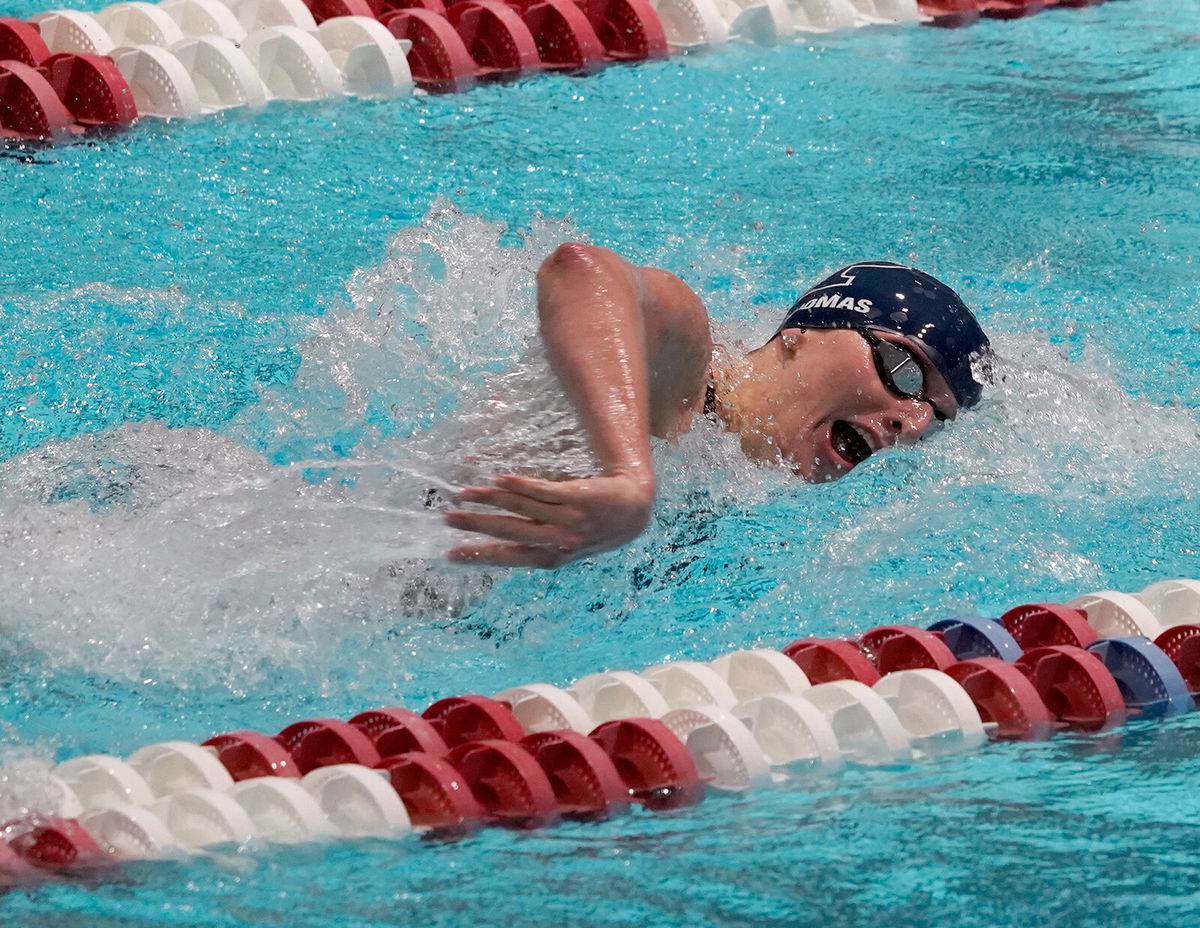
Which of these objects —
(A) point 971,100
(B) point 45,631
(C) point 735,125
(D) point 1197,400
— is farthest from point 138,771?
(A) point 971,100

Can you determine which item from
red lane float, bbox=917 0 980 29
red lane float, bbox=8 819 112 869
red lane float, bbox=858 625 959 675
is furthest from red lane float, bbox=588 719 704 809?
red lane float, bbox=917 0 980 29

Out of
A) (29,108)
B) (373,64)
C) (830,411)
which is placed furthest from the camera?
(373,64)

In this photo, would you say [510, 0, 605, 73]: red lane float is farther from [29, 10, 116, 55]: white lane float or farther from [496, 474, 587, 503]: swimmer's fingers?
[496, 474, 587, 503]: swimmer's fingers

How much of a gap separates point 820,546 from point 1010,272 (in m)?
1.46

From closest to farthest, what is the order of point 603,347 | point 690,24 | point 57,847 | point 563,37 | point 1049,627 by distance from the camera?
point 57,847, point 603,347, point 1049,627, point 563,37, point 690,24

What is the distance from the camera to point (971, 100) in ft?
16.4

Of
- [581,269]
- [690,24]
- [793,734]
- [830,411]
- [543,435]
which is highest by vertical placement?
[690,24]

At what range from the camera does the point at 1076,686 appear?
225 centimetres

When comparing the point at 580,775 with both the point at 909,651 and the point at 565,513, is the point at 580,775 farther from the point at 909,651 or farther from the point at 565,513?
the point at 909,651

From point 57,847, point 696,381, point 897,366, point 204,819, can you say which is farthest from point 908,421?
point 57,847

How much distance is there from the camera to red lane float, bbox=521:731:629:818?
192cm

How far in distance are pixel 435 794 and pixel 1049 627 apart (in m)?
0.99

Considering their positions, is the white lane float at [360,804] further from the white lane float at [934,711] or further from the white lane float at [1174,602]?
the white lane float at [1174,602]

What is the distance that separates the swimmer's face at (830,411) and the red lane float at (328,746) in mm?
987
